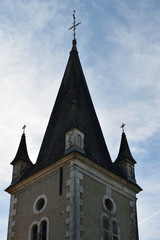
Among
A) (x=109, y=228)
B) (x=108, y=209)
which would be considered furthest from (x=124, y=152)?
(x=109, y=228)

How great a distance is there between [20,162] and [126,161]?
6.69 metres

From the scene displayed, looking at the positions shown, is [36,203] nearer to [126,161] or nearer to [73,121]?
[73,121]

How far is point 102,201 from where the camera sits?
28.9m

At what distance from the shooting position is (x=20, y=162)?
33.1 m

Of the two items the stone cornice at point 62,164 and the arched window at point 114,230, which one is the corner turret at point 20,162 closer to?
the stone cornice at point 62,164

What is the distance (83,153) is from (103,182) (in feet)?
6.90

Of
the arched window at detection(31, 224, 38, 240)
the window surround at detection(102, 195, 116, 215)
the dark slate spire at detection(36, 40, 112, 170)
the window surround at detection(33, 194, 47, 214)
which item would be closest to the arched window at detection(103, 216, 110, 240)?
the window surround at detection(102, 195, 116, 215)

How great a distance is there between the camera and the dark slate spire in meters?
30.9

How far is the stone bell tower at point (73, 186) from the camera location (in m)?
27.2

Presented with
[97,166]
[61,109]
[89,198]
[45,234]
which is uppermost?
[61,109]

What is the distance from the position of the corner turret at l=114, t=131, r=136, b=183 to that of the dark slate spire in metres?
1.18

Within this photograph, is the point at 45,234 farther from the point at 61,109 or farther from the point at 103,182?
the point at 61,109

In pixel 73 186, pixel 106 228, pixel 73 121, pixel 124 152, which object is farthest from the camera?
pixel 124 152

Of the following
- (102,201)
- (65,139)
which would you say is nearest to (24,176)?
(65,139)
